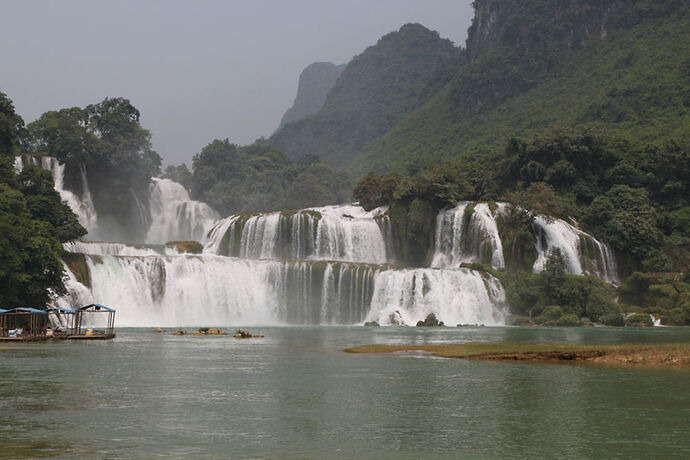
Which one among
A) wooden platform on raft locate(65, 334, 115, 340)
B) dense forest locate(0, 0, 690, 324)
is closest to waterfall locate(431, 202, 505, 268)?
dense forest locate(0, 0, 690, 324)

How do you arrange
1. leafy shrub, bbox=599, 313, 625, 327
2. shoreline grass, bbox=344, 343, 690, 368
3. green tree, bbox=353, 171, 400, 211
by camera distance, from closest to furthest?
shoreline grass, bbox=344, 343, 690, 368, leafy shrub, bbox=599, 313, 625, 327, green tree, bbox=353, 171, 400, 211

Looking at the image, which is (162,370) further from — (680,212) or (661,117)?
(661,117)

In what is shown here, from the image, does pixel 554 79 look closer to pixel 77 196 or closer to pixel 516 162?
pixel 516 162

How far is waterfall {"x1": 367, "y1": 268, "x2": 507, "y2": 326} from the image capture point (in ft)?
166

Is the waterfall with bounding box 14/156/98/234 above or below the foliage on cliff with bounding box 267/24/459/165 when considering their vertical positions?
below

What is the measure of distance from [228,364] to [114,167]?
58011 millimetres

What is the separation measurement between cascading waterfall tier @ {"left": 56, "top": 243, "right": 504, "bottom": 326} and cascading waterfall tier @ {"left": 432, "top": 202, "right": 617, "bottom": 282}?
688cm

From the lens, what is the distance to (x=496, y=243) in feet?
191

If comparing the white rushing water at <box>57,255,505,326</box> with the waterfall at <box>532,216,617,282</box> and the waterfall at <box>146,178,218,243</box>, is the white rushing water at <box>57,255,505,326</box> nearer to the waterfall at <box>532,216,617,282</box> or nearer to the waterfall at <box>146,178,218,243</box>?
the waterfall at <box>532,216,617,282</box>

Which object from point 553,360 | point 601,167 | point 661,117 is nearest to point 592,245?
point 601,167

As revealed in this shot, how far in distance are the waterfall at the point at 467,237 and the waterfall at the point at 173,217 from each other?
31.8m

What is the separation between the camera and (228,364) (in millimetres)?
23266

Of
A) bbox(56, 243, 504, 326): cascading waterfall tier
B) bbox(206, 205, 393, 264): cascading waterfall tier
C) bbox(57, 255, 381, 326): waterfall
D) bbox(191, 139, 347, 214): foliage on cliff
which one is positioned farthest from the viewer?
bbox(191, 139, 347, 214): foliage on cliff

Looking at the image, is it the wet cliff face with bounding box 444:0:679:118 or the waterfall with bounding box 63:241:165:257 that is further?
the wet cliff face with bounding box 444:0:679:118
